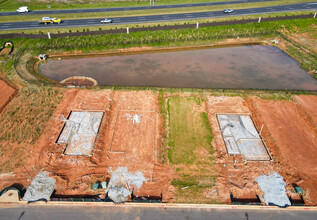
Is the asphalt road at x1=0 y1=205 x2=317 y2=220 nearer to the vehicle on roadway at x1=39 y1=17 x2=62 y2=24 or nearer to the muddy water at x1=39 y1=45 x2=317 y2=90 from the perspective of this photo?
the muddy water at x1=39 y1=45 x2=317 y2=90

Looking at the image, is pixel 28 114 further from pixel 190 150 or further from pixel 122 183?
pixel 190 150

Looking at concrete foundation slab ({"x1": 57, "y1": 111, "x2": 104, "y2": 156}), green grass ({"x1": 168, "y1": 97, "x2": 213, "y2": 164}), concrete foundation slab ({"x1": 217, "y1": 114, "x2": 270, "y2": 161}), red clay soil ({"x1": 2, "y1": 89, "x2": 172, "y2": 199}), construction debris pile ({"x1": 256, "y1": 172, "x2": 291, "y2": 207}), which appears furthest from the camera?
concrete foundation slab ({"x1": 57, "y1": 111, "x2": 104, "y2": 156})

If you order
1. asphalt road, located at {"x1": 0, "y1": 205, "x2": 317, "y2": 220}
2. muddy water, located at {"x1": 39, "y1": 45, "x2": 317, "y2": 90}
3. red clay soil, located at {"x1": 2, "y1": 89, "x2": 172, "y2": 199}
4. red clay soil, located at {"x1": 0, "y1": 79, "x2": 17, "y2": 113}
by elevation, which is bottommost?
asphalt road, located at {"x1": 0, "y1": 205, "x2": 317, "y2": 220}

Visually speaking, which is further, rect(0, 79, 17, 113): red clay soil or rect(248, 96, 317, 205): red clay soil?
rect(0, 79, 17, 113): red clay soil

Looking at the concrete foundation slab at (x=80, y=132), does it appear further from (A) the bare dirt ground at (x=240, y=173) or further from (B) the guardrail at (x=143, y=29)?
(B) the guardrail at (x=143, y=29)

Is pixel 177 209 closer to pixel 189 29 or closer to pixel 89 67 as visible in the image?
pixel 89 67

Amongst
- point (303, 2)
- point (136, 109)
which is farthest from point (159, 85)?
point (303, 2)

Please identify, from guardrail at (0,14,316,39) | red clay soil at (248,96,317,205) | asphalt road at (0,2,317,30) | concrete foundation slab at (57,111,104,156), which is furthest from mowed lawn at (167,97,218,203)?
asphalt road at (0,2,317,30)
